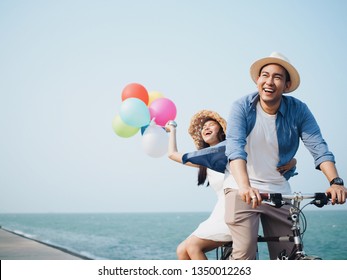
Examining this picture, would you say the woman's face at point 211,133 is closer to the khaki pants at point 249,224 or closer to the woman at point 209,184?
the woman at point 209,184

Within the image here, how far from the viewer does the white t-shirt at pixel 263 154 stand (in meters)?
2.16

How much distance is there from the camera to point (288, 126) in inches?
85.6

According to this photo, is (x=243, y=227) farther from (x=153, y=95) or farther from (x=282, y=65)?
(x=153, y=95)

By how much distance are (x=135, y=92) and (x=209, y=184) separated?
1.70m

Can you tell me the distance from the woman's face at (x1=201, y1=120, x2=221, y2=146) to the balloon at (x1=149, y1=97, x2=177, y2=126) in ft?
4.38

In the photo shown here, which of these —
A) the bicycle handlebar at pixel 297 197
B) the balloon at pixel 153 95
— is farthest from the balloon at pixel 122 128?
the bicycle handlebar at pixel 297 197

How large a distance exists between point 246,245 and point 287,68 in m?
0.88

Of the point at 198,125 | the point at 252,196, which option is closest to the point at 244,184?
the point at 252,196

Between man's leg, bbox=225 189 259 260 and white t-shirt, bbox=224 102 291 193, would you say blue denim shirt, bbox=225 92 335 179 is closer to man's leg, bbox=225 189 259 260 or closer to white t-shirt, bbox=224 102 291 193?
white t-shirt, bbox=224 102 291 193

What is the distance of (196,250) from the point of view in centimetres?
248

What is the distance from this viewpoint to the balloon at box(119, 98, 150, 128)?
12.8 ft

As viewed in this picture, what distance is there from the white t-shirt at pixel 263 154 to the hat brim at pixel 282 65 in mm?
181
